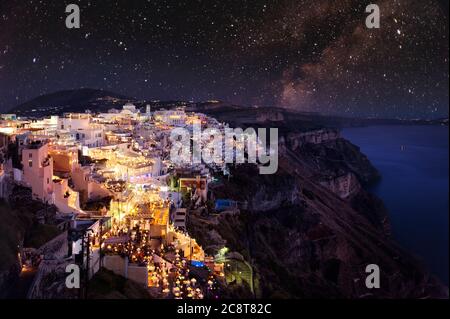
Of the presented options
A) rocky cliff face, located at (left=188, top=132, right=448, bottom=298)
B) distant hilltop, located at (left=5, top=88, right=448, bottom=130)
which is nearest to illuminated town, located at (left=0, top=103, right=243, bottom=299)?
rocky cliff face, located at (left=188, top=132, right=448, bottom=298)

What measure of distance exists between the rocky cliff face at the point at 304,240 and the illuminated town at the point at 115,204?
118 cm

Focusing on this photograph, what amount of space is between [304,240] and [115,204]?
997cm

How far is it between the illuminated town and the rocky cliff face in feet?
3.87

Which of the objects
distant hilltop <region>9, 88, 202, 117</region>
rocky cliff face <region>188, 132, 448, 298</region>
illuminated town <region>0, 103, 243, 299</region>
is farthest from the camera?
distant hilltop <region>9, 88, 202, 117</region>

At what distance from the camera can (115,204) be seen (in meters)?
11.0

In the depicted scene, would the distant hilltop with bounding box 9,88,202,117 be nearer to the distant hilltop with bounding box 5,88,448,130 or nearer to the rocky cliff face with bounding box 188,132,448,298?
the distant hilltop with bounding box 5,88,448,130

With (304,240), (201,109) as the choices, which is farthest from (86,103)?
(304,240)

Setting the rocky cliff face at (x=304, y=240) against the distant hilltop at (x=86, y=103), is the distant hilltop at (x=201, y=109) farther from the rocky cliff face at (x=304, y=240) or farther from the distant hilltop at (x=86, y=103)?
the rocky cliff face at (x=304, y=240)

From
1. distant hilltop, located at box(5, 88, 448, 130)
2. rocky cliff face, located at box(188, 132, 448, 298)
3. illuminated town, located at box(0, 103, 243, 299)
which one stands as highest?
distant hilltop, located at box(5, 88, 448, 130)

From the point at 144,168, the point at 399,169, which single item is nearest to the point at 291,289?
the point at 144,168

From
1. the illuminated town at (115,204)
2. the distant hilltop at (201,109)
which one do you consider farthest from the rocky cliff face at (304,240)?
the distant hilltop at (201,109)

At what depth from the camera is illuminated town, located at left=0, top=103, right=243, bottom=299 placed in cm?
764

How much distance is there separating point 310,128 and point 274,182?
23786mm

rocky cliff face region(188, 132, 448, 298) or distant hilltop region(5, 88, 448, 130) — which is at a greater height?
distant hilltop region(5, 88, 448, 130)
